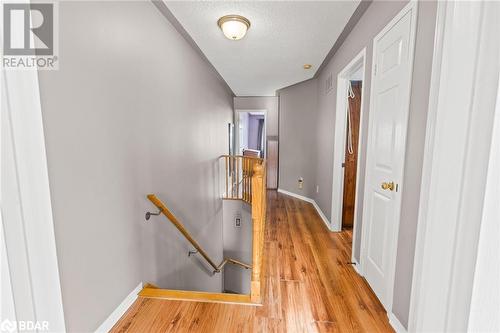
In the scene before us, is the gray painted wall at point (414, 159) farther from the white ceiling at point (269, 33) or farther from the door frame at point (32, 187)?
the door frame at point (32, 187)

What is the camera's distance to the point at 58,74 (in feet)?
3.82

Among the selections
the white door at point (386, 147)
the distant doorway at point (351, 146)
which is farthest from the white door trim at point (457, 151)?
the distant doorway at point (351, 146)

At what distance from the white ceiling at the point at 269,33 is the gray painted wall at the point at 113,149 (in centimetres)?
32

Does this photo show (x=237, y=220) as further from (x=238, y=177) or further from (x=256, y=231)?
(x=256, y=231)

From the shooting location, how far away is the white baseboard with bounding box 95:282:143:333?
146 centimetres

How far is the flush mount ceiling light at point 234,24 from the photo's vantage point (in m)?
2.25

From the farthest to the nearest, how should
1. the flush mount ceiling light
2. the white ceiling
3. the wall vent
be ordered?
the wall vent, the flush mount ceiling light, the white ceiling

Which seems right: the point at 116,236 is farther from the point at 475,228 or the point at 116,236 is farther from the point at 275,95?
the point at 275,95

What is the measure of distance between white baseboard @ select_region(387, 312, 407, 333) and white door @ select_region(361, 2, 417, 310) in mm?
78

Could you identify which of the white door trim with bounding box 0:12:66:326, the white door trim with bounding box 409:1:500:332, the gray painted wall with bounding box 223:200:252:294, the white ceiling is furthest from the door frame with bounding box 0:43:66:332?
the gray painted wall with bounding box 223:200:252:294

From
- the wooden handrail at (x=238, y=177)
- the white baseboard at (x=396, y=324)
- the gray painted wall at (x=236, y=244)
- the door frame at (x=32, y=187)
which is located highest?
the door frame at (x=32, y=187)

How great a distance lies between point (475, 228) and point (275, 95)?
5863 millimetres

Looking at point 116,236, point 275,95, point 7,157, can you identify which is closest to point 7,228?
point 7,157

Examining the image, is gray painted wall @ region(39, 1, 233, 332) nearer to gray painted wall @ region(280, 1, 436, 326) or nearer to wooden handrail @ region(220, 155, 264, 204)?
wooden handrail @ region(220, 155, 264, 204)
